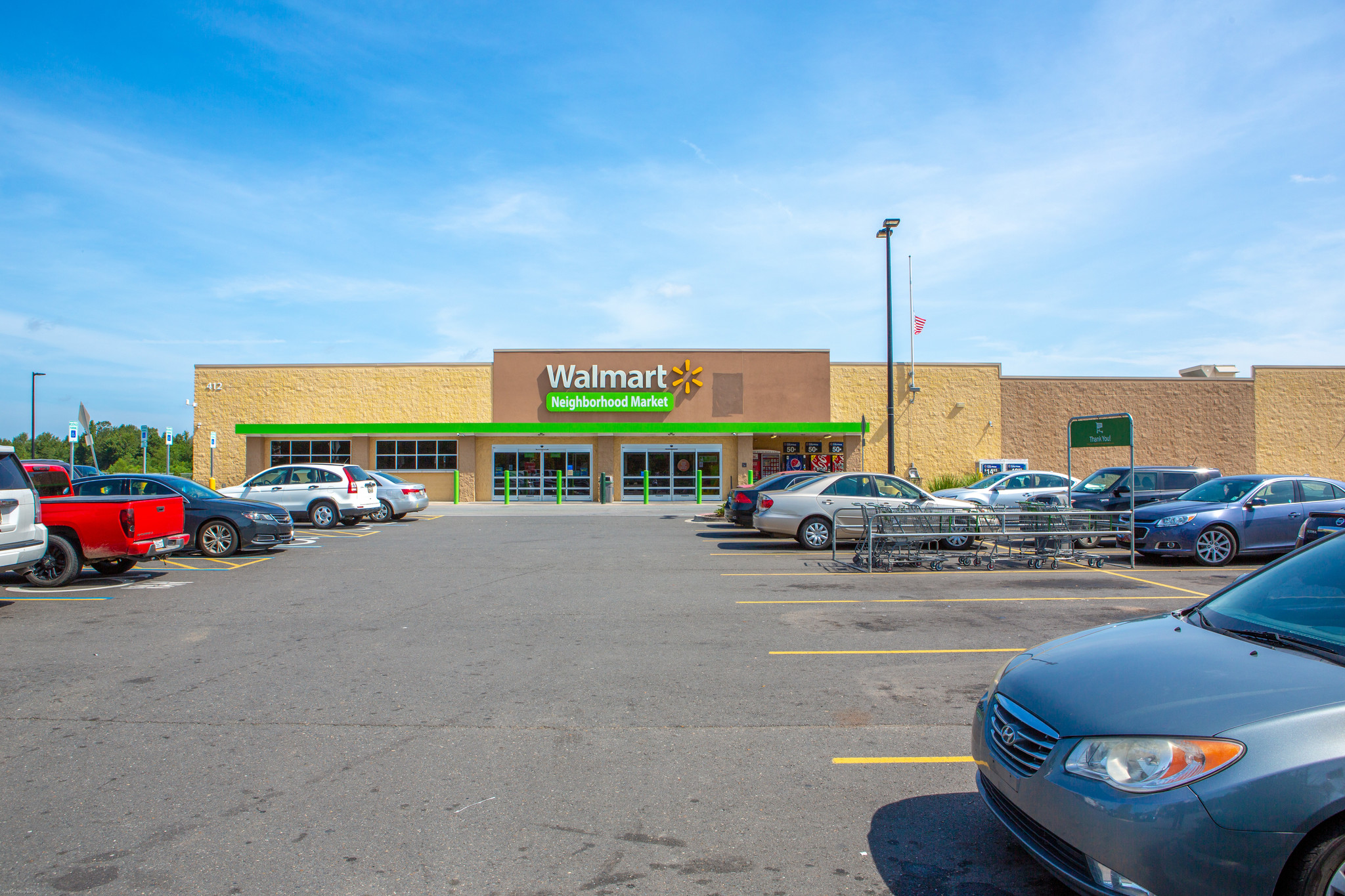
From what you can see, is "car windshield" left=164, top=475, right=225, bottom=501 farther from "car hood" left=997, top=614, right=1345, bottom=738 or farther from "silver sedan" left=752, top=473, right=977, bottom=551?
"car hood" left=997, top=614, right=1345, bottom=738

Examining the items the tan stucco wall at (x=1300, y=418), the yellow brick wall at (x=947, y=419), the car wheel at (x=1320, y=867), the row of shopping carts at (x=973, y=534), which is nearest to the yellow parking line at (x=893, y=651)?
the car wheel at (x=1320, y=867)

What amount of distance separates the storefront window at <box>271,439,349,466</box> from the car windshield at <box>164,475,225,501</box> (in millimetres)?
17766

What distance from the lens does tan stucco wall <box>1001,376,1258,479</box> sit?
3256 cm

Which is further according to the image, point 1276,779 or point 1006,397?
point 1006,397

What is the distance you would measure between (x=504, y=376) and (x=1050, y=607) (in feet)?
86.6

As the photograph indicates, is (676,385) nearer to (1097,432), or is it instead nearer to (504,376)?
(504,376)

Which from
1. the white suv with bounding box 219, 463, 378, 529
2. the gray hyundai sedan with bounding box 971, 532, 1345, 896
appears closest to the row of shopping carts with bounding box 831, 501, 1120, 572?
the gray hyundai sedan with bounding box 971, 532, 1345, 896

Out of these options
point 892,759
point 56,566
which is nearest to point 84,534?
point 56,566

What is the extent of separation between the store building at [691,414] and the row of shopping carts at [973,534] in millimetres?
18913

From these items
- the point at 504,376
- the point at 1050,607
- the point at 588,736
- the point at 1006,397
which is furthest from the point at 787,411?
the point at 588,736

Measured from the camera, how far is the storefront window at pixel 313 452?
32.4 metres

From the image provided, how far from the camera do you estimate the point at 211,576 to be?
11.6 metres

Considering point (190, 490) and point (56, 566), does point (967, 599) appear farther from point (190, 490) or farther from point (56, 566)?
point (190, 490)

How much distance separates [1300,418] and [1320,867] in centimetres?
3879
